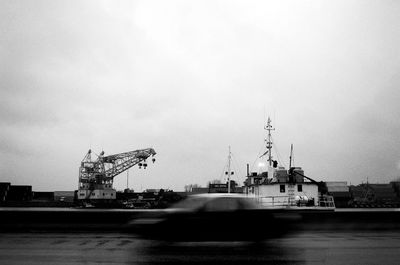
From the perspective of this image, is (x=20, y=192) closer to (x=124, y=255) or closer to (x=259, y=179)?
(x=259, y=179)

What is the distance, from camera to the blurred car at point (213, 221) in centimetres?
853

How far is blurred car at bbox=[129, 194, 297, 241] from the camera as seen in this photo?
8531 mm

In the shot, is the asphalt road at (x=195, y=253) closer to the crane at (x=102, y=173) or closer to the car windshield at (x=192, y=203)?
the car windshield at (x=192, y=203)

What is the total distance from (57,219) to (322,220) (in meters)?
12.1

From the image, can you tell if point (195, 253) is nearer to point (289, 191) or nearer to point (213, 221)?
point (213, 221)

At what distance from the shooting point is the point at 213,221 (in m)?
8.61

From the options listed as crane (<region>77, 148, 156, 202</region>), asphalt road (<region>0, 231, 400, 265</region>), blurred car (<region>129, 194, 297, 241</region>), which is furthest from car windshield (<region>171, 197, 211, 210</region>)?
crane (<region>77, 148, 156, 202</region>)

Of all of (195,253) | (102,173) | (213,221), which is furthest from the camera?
(102,173)

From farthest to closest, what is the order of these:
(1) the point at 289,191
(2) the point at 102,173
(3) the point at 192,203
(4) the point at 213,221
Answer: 1. (2) the point at 102,173
2. (1) the point at 289,191
3. (3) the point at 192,203
4. (4) the point at 213,221

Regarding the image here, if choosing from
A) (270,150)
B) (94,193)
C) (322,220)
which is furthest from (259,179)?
(94,193)

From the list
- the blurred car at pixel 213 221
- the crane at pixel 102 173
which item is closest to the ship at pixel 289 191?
the blurred car at pixel 213 221

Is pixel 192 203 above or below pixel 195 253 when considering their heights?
above

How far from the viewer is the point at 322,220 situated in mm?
14672

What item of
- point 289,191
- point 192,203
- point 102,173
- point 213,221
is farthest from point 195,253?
point 102,173
